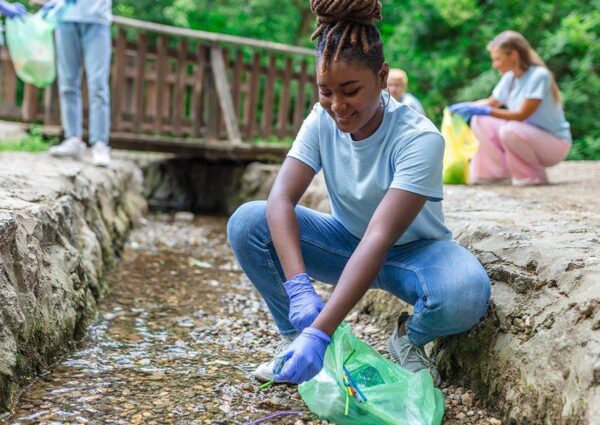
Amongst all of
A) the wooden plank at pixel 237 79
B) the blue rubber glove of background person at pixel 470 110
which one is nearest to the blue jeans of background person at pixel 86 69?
the wooden plank at pixel 237 79

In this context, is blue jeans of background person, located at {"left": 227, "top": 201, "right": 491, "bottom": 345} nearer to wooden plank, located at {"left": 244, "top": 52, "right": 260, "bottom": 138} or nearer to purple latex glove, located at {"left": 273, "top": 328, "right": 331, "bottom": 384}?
Answer: purple latex glove, located at {"left": 273, "top": 328, "right": 331, "bottom": 384}

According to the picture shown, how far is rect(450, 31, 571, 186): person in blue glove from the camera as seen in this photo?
14.8 ft

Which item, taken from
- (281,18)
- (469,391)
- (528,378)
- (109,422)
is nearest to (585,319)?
(528,378)

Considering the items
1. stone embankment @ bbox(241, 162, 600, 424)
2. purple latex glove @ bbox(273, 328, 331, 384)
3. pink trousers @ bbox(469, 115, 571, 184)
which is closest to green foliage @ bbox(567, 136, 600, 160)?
pink trousers @ bbox(469, 115, 571, 184)

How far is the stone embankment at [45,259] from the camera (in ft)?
6.24

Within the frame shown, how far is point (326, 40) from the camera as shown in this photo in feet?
5.94

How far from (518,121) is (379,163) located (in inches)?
121

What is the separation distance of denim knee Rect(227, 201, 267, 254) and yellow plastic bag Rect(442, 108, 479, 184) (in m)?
2.91

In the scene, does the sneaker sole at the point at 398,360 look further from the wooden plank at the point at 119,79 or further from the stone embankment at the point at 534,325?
the wooden plank at the point at 119,79

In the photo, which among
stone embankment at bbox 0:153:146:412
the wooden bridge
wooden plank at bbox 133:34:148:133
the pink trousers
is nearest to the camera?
stone embankment at bbox 0:153:146:412

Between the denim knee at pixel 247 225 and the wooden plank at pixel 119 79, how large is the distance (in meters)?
4.32

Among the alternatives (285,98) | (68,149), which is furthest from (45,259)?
(285,98)

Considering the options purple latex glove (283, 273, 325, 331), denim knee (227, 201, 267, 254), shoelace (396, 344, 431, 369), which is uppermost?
denim knee (227, 201, 267, 254)

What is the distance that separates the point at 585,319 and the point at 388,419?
1.82 feet
